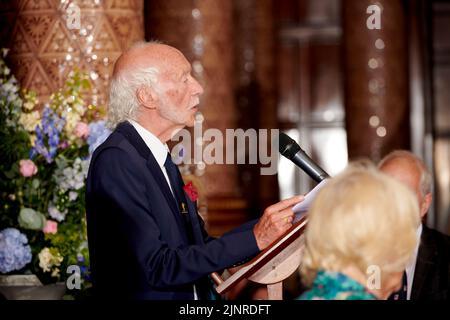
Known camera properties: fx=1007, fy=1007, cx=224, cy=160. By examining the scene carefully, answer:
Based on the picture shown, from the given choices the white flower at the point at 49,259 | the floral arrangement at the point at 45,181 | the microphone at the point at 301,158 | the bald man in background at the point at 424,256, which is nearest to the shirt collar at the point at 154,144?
the microphone at the point at 301,158

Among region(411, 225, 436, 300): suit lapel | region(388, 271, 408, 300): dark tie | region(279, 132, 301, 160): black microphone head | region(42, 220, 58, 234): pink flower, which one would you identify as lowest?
region(388, 271, 408, 300): dark tie

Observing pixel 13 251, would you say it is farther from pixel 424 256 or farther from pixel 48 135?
pixel 424 256

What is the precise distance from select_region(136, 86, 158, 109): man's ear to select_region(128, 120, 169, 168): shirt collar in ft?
0.25

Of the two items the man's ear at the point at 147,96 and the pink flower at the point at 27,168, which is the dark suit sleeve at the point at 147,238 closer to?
the man's ear at the point at 147,96

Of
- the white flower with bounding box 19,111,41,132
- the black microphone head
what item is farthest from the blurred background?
the black microphone head

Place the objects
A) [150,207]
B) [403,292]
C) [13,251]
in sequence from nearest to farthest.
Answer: [150,207] → [403,292] → [13,251]

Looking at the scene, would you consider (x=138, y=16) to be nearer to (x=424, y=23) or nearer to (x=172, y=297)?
(x=172, y=297)

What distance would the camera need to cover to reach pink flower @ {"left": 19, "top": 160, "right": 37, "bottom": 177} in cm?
399

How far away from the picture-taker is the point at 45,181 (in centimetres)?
405

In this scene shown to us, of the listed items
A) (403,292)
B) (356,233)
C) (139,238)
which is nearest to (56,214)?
(139,238)

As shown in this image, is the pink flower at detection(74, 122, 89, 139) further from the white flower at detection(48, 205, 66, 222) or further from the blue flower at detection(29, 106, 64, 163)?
the white flower at detection(48, 205, 66, 222)

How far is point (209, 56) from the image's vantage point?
22.8 ft

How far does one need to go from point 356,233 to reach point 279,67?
318 inches

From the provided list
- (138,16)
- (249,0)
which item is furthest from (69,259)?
(249,0)
